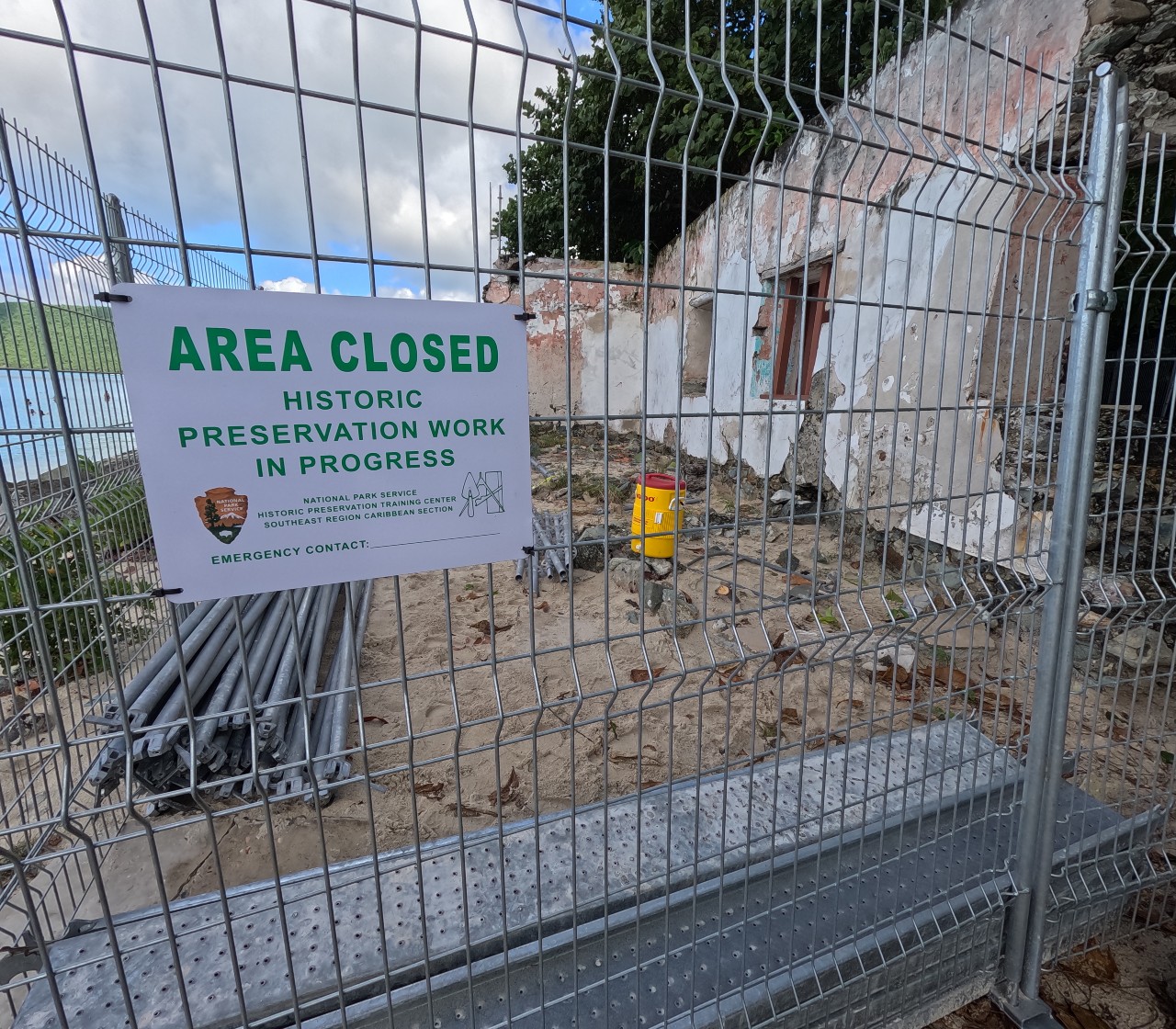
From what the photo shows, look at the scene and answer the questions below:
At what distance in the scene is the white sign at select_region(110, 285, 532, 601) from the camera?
0.92 metres

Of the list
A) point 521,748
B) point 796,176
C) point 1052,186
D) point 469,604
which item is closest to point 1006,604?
point 1052,186

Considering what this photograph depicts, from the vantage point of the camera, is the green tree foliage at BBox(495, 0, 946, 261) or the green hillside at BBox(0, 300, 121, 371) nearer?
the green hillside at BBox(0, 300, 121, 371)

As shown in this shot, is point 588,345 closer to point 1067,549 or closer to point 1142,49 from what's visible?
point 1142,49

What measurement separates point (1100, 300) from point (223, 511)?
1.99m

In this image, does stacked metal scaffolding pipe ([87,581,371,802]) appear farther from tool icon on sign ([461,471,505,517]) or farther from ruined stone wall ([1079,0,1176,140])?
ruined stone wall ([1079,0,1176,140])

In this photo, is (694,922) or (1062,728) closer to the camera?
(694,922)

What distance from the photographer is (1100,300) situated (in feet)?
5.20

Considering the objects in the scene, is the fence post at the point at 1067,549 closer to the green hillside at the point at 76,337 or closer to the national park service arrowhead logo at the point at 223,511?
the national park service arrowhead logo at the point at 223,511

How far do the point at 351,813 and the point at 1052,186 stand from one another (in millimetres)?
3037

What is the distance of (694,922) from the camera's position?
1412 millimetres

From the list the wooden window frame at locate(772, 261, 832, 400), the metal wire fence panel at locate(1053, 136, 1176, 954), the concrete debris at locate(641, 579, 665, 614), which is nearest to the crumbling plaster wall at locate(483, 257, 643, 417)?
the wooden window frame at locate(772, 261, 832, 400)

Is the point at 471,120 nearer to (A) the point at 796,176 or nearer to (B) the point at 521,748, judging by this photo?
(B) the point at 521,748

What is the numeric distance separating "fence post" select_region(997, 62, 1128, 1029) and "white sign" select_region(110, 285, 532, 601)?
1.47 meters

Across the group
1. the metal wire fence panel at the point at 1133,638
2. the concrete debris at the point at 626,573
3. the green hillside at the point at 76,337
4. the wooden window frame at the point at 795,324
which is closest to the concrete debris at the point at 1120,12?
the metal wire fence panel at the point at 1133,638
